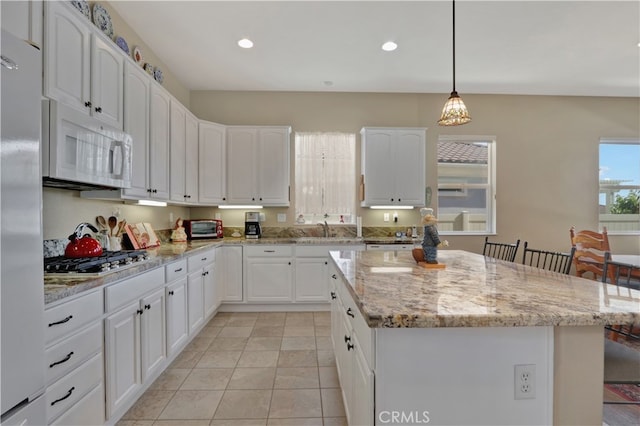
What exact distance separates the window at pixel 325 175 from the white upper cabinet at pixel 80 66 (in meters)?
2.41

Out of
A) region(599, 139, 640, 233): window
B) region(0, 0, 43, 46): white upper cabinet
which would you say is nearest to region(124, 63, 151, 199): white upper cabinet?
region(0, 0, 43, 46): white upper cabinet

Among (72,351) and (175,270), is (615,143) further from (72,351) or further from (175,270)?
(72,351)

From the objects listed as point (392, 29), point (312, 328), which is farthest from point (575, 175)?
point (312, 328)

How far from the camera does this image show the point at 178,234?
3.40 metres

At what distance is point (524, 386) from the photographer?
3.06 ft

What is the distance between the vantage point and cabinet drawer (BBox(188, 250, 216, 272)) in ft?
8.87

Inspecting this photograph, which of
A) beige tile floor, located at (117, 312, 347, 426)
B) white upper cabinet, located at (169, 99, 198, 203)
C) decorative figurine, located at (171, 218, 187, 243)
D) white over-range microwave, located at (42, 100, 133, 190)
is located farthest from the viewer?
decorative figurine, located at (171, 218, 187, 243)

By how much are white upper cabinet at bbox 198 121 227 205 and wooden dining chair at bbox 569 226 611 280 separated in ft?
14.7

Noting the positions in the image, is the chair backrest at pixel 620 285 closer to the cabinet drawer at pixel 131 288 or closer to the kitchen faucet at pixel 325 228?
the cabinet drawer at pixel 131 288

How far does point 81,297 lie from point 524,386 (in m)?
1.85

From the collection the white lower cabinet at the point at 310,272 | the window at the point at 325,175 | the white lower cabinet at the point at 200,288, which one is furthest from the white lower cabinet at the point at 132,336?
the window at the point at 325,175

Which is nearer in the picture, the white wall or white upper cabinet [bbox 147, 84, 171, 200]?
white upper cabinet [bbox 147, 84, 171, 200]

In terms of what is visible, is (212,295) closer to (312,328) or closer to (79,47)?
(312,328)

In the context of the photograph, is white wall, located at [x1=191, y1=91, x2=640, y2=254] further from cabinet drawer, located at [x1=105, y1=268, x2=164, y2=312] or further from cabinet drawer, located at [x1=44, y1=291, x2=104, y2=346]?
cabinet drawer, located at [x1=44, y1=291, x2=104, y2=346]
